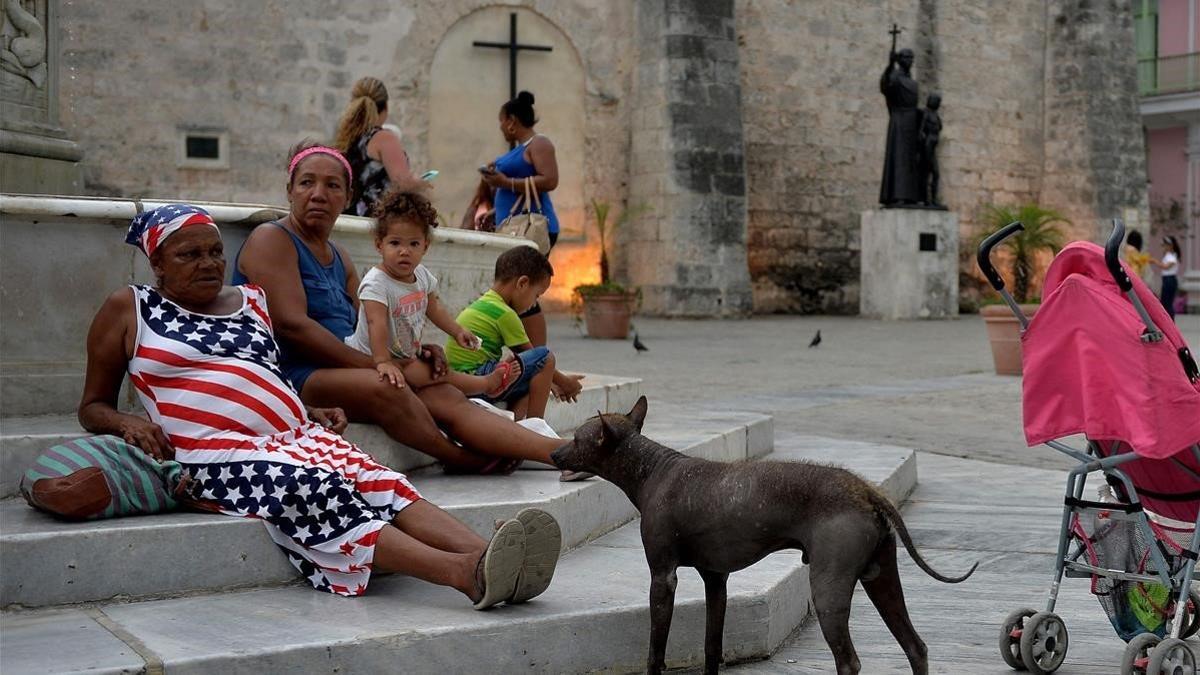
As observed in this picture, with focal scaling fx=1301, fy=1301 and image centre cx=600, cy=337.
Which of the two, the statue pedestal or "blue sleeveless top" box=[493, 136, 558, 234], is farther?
the statue pedestal

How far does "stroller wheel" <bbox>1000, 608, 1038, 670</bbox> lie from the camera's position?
9.89 feet

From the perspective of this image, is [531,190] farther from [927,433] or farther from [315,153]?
[315,153]

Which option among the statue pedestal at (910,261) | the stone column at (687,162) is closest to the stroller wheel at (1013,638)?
the stone column at (687,162)

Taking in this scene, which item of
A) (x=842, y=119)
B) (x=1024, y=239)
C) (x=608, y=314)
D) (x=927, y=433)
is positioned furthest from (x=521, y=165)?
(x=1024, y=239)

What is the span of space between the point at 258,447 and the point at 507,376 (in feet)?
4.29

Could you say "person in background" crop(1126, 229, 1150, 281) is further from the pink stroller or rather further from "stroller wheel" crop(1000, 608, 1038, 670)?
"stroller wheel" crop(1000, 608, 1038, 670)

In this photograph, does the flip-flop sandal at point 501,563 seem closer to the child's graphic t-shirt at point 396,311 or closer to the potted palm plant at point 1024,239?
the child's graphic t-shirt at point 396,311

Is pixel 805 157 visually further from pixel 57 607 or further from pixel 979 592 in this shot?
pixel 57 607

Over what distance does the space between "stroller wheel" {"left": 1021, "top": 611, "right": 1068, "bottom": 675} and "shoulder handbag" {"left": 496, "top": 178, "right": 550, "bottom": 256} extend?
15.7 feet

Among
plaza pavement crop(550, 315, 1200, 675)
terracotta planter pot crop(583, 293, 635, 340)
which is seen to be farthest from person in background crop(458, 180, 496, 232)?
terracotta planter pot crop(583, 293, 635, 340)

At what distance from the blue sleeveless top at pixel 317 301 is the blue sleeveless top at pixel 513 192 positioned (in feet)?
12.7

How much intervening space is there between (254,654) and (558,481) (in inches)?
57.1

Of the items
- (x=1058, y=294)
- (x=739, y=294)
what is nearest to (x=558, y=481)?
(x=1058, y=294)

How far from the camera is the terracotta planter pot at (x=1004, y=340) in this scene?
9797 mm
